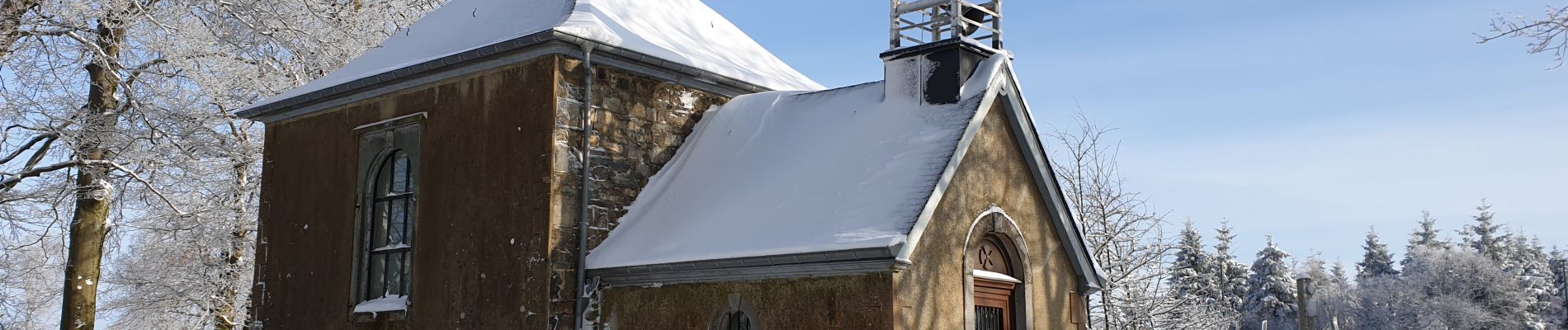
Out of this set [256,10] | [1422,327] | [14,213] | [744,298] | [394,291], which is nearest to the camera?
[744,298]

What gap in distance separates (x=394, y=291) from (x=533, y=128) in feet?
7.66

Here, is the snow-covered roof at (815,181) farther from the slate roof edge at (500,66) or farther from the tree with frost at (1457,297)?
the tree with frost at (1457,297)

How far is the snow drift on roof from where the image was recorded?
1004 cm

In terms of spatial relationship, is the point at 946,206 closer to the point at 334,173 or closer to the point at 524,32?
the point at 524,32

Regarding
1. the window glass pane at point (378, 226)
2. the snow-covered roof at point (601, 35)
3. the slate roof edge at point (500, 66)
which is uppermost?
the snow-covered roof at point (601, 35)

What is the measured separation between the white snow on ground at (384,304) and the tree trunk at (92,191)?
717 centimetres

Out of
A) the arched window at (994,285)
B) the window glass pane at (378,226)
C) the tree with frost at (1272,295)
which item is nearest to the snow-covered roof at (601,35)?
the window glass pane at (378,226)

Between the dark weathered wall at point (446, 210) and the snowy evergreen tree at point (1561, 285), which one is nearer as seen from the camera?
the dark weathered wall at point (446, 210)

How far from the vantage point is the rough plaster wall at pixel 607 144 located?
36.4ft

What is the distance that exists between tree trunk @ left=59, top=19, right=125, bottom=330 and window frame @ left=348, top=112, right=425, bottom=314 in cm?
664

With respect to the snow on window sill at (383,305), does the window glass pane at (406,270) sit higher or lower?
higher

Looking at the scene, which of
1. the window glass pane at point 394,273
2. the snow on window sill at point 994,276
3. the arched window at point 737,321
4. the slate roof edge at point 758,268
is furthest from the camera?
the window glass pane at point 394,273

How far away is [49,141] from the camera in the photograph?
1830 centimetres

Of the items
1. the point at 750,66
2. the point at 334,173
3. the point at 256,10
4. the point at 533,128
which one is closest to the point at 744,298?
the point at 533,128
